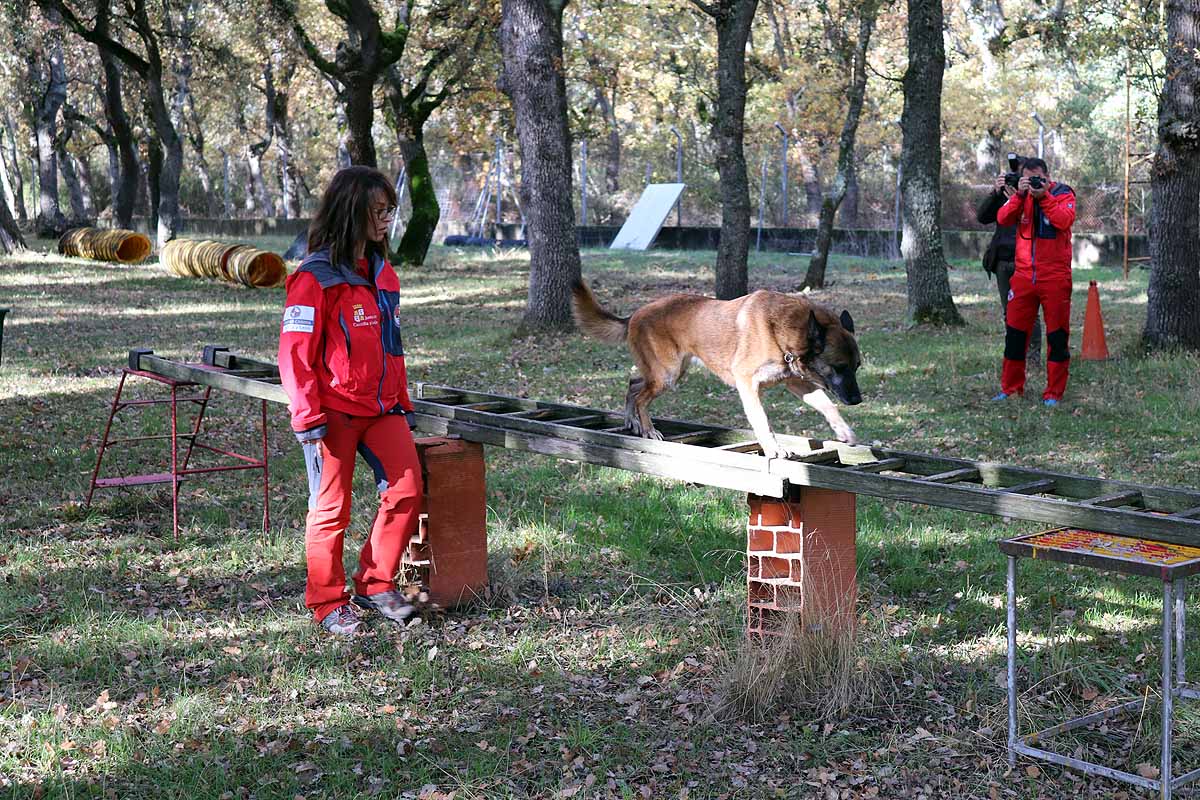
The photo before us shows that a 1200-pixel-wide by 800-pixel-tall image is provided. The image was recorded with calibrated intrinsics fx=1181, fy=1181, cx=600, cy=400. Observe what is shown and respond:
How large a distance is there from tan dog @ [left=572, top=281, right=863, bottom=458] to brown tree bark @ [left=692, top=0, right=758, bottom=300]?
36.6 feet

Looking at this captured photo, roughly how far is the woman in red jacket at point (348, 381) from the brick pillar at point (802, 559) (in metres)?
1.70

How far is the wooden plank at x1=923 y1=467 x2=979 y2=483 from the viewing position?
497cm

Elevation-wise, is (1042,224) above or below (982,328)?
above

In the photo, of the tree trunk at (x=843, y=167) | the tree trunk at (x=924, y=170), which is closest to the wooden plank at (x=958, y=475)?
the tree trunk at (x=924, y=170)

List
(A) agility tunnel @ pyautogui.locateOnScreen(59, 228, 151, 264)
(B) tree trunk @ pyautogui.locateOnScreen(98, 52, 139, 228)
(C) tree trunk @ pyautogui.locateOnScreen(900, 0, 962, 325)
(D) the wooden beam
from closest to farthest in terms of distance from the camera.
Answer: (D) the wooden beam → (C) tree trunk @ pyautogui.locateOnScreen(900, 0, 962, 325) → (A) agility tunnel @ pyautogui.locateOnScreen(59, 228, 151, 264) → (B) tree trunk @ pyautogui.locateOnScreen(98, 52, 139, 228)

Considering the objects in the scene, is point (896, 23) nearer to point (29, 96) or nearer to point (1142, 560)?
point (29, 96)

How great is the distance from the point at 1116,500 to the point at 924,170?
469 inches

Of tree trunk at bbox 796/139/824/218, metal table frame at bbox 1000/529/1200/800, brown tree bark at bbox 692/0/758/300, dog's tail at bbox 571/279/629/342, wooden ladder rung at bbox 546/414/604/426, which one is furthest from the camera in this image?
tree trunk at bbox 796/139/824/218

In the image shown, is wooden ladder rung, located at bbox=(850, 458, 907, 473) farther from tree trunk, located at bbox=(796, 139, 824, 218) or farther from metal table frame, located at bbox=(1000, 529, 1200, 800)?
tree trunk, located at bbox=(796, 139, 824, 218)

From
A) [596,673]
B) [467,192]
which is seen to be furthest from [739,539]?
[467,192]

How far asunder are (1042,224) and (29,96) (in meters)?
39.3

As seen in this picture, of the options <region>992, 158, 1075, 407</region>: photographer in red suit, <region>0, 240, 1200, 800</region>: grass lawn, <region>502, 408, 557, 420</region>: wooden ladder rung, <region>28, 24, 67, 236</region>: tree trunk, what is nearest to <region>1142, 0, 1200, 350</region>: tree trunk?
<region>0, 240, 1200, 800</region>: grass lawn

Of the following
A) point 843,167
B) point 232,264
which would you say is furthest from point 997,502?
point 232,264

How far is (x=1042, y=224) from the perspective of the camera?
10195 mm
